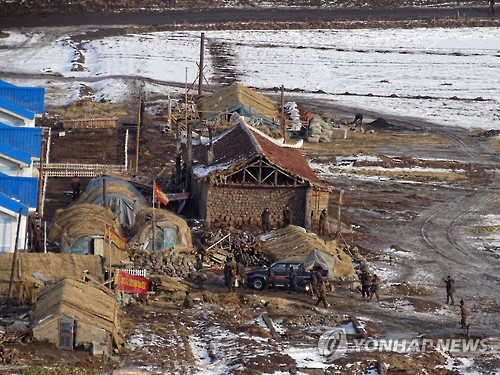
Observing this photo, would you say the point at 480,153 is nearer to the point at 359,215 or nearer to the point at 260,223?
the point at 359,215

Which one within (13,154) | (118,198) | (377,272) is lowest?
(377,272)

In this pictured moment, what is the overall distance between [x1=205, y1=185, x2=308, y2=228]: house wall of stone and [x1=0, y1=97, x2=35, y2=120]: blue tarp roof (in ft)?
34.7

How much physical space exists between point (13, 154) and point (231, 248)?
7.90 meters

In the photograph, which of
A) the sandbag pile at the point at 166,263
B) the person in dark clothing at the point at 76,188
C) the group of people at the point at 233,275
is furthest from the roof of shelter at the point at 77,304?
the person in dark clothing at the point at 76,188

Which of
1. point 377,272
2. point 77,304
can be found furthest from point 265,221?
point 77,304

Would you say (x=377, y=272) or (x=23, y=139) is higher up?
(x=23, y=139)

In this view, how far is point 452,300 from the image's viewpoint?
120 ft

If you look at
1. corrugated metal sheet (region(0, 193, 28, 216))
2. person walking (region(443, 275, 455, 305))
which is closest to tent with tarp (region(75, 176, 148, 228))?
corrugated metal sheet (region(0, 193, 28, 216))

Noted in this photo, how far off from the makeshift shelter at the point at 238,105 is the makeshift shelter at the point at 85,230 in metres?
18.1

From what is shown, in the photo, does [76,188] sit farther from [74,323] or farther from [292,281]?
[74,323]

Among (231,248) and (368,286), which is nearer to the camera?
(368,286)

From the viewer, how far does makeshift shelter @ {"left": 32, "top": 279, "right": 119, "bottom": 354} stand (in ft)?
97.7

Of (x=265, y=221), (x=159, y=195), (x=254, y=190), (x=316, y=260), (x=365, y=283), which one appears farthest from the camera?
(x=254, y=190)

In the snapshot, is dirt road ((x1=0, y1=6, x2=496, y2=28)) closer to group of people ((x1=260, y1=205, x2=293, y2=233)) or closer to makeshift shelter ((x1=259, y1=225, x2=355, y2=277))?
group of people ((x1=260, y1=205, x2=293, y2=233))
